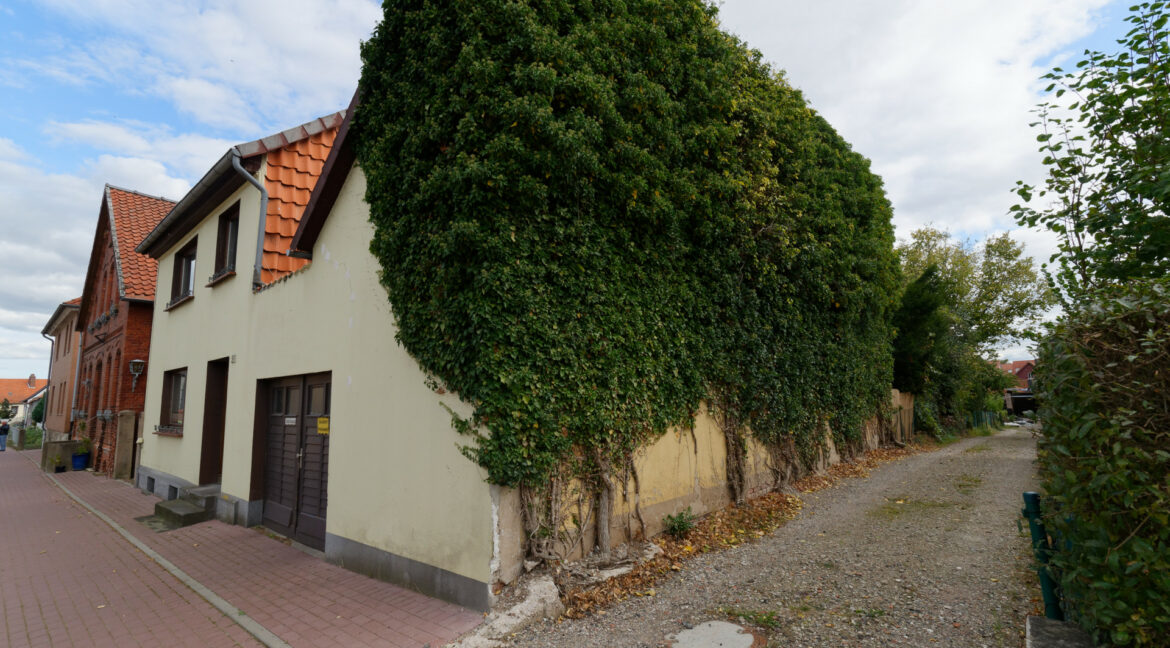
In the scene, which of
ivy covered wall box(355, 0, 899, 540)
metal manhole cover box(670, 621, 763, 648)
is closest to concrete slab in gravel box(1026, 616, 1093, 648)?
metal manhole cover box(670, 621, 763, 648)

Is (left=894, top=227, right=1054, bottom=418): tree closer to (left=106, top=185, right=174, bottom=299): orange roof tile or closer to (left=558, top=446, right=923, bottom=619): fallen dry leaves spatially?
(left=558, top=446, right=923, bottom=619): fallen dry leaves

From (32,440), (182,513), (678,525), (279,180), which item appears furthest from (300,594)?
(32,440)

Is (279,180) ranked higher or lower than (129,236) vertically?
lower

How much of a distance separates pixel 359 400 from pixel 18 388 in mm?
89213

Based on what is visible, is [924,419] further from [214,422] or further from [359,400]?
[214,422]

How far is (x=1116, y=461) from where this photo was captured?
7.56ft

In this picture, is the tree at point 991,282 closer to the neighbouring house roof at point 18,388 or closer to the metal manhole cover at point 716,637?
the metal manhole cover at point 716,637

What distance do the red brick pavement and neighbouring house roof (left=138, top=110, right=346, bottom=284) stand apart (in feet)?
15.1

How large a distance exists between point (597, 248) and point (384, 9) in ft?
12.2

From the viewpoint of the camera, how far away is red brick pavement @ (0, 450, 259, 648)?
5.07m

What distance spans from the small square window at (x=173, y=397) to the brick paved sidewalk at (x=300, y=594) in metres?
3.89

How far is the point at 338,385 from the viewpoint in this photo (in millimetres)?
6949

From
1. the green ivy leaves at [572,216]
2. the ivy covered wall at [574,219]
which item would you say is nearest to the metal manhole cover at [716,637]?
the ivy covered wall at [574,219]

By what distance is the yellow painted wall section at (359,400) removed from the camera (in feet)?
17.1
